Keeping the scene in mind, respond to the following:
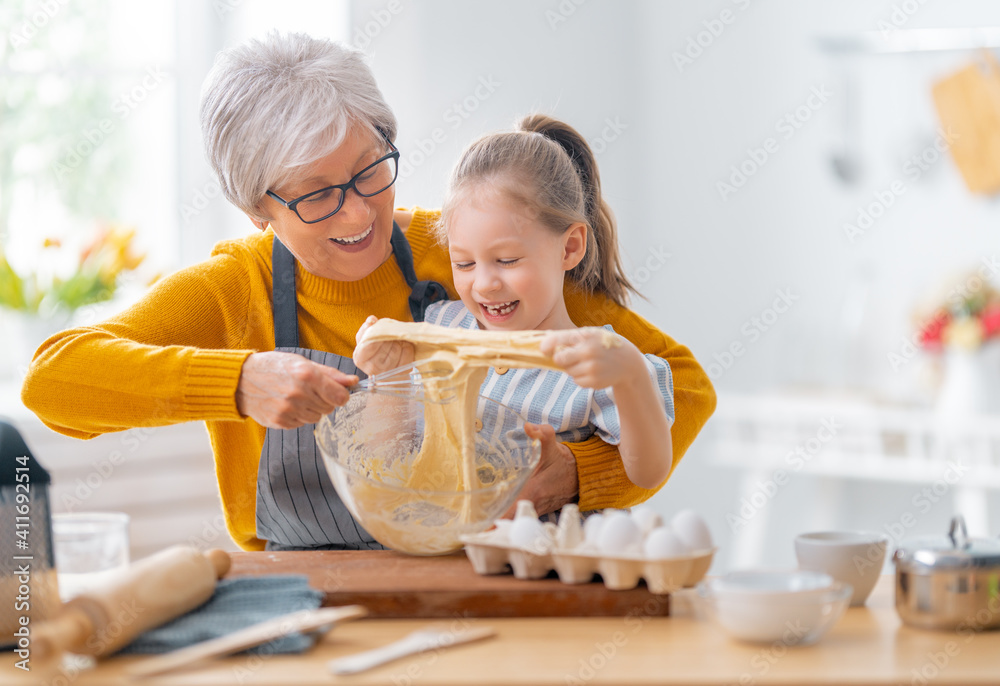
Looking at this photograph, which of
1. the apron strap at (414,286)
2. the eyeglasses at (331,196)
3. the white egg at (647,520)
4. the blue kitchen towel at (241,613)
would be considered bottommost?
the blue kitchen towel at (241,613)

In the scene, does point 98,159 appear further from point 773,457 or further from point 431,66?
point 773,457

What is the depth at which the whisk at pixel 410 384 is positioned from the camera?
1301 mm

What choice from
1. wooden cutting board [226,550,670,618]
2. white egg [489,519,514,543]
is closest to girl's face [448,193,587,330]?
white egg [489,519,514,543]

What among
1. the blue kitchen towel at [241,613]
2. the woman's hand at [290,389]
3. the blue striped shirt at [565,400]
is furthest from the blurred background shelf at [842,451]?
the blue kitchen towel at [241,613]

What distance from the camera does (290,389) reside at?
1.24m

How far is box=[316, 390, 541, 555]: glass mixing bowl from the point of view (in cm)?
122

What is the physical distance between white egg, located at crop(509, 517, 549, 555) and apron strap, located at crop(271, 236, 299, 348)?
0.68 meters

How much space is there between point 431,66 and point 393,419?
5.94 feet

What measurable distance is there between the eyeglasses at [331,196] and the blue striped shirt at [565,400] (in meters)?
0.38

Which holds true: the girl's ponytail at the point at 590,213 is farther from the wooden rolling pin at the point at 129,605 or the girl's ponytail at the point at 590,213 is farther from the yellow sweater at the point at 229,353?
the wooden rolling pin at the point at 129,605

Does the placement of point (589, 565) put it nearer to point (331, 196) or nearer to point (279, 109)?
point (331, 196)

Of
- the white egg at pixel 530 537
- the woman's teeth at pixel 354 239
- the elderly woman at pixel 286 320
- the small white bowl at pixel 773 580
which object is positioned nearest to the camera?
the small white bowl at pixel 773 580

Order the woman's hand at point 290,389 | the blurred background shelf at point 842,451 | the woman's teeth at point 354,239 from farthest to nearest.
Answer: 1. the blurred background shelf at point 842,451
2. the woman's teeth at point 354,239
3. the woman's hand at point 290,389

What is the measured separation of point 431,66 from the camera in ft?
9.53
